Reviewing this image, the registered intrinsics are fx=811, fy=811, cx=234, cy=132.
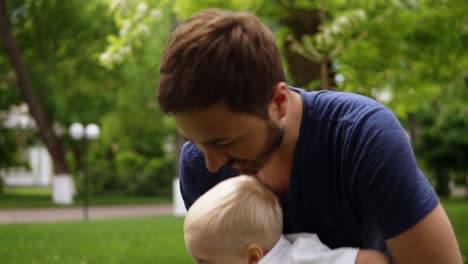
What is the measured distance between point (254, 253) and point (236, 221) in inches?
5.0

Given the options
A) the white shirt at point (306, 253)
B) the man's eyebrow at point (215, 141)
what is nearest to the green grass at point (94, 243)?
the white shirt at point (306, 253)

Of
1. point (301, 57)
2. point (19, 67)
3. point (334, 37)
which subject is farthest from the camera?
point (19, 67)

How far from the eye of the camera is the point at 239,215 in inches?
97.6

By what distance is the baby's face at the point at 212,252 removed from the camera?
254 centimetres

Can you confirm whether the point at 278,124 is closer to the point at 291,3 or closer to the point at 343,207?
the point at 343,207

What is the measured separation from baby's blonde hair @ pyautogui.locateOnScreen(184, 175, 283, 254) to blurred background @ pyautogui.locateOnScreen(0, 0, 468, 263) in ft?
20.4

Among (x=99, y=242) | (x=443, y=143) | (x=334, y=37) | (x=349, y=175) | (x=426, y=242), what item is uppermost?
(x=349, y=175)

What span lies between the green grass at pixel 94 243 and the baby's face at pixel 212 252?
6.58 m

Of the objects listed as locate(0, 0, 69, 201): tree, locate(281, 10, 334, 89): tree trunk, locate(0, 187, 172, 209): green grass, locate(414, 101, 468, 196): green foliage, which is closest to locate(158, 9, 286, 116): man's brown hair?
locate(281, 10, 334, 89): tree trunk

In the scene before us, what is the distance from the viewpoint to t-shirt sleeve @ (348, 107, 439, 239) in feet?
6.87

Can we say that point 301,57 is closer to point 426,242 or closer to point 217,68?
point 426,242

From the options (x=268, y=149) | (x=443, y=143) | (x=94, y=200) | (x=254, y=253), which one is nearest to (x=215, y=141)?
(x=268, y=149)

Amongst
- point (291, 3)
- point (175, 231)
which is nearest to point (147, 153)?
point (175, 231)

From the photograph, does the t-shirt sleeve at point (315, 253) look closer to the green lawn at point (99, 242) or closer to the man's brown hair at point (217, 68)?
the man's brown hair at point (217, 68)
